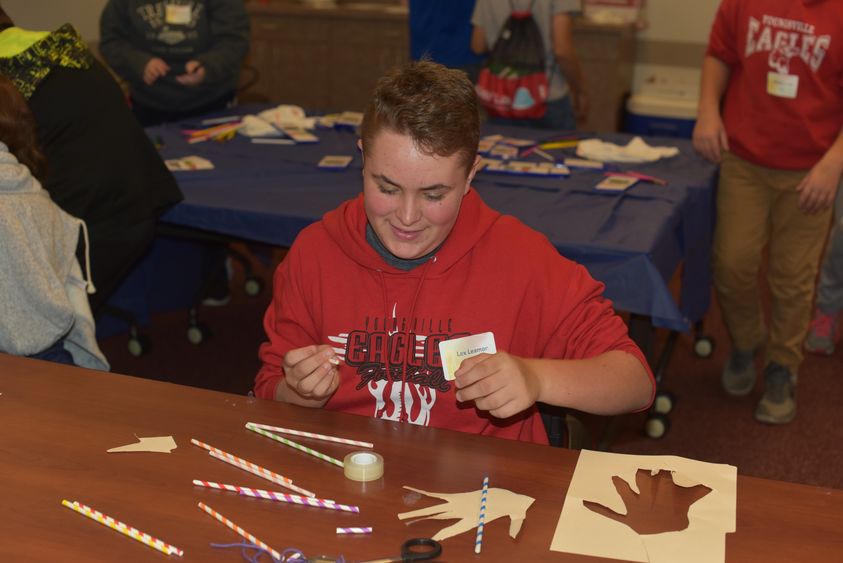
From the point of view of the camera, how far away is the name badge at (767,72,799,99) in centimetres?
310

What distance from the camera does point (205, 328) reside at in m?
4.16

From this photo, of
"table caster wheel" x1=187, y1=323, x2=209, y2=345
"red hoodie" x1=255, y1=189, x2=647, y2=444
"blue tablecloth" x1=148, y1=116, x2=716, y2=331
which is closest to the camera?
"red hoodie" x1=255, y1=189, x2=647, y2=444

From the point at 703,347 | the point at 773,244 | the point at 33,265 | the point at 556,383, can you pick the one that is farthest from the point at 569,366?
the point at 703,347

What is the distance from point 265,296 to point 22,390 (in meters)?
3.01

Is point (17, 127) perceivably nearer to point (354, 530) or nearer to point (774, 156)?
point (354, 530)

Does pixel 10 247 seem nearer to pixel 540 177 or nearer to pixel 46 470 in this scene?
pixel 46 470

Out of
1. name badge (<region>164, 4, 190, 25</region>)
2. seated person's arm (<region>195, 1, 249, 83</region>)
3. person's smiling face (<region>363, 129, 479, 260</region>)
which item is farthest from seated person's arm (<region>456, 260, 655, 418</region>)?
name badge (<region>164, 4, 190, 25</region>)

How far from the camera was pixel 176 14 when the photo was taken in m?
4.47

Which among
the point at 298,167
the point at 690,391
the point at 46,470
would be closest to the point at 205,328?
the point at 298,167

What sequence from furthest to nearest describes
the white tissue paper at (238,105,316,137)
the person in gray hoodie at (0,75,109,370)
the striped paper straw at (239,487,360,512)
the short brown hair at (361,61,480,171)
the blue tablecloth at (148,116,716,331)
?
the white tissue paper at (238,105,316,137) → the blue tablecloth at (148,116,716,331) → the person in gray hoodie at (0,75,109,370) → the short brown hair at (361,61,480,171) → the striped paper straw at (239,487,360,512)

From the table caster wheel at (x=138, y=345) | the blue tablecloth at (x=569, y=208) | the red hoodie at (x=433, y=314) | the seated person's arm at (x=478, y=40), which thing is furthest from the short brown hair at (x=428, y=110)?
the seated person's arm at (x=478, y=40)

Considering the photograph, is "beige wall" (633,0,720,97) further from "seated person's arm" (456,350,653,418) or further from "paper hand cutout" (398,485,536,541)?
"paper hand cutout" (398,485,536,541)

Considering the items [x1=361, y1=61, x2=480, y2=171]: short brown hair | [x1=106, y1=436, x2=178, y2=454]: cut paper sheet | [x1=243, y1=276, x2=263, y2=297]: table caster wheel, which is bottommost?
[x1=243, y1=276, x2=263, y2=297]: table caster wheel

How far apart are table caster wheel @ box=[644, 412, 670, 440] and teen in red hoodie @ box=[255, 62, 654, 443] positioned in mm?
1578
